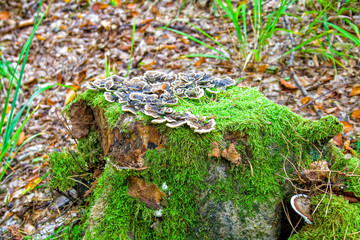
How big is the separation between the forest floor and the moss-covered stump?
117 centimetres

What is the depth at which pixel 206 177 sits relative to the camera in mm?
2566

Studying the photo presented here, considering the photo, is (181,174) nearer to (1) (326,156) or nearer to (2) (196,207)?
(2) (196,207)

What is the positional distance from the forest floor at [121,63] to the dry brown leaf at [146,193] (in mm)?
1392

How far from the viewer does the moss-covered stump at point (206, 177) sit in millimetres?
Answer: 2521

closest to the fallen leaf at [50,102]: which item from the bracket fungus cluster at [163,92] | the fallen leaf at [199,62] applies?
the bracket fungus cluster at [163,92]

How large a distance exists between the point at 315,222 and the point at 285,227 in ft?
1.44

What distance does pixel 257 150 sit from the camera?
2566 mm

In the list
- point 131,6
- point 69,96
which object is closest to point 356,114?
point 69,96

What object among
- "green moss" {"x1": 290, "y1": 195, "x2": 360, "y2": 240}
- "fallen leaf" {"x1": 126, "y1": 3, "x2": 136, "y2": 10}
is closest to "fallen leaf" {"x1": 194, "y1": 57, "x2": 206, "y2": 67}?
"fallen leaf" {"x1": 126, "y1": 3, "x2": 136, "y2": 10}

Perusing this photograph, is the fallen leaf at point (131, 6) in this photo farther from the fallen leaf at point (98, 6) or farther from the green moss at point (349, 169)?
the green moss at point (349, 169)

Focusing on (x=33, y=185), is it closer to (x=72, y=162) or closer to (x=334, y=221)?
(x=72, y=162)

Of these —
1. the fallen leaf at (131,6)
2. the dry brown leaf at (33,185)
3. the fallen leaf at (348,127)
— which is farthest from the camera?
the fallen leaf at (131,6)

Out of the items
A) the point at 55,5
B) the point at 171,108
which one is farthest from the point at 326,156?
the point at 55,5

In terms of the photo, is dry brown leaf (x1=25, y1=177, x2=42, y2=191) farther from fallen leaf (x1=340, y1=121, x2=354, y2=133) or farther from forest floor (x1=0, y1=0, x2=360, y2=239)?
fallen leaf (x1=340, y1=121, x2=354, y2=133)
